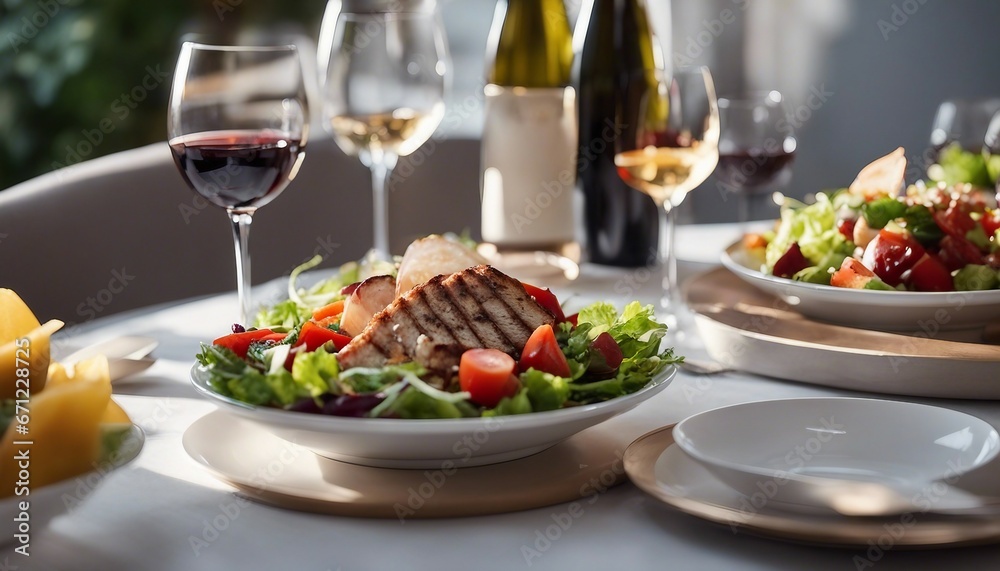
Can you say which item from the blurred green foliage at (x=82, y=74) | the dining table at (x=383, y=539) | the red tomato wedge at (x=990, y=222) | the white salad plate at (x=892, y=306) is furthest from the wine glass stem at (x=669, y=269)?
the blurred green foliage at (x=82, y=74)

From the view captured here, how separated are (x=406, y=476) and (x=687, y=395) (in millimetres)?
447

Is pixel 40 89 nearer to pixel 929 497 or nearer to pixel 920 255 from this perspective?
pixel 920 255

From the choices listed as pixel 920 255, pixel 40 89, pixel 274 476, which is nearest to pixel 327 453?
pixel 274 476

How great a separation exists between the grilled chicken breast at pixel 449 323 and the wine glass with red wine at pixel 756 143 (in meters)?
1.25

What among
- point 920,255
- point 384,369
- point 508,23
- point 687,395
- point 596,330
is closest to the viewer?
point 384,369

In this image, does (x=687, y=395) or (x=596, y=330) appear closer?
(x=596, y=330)

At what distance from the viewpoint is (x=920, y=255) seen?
4.78 ft

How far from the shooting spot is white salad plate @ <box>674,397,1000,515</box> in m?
0.80

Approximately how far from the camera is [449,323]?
997 millimetres

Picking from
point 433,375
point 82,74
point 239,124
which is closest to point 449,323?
point 433,375

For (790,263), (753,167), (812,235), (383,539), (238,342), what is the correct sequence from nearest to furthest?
(383,539)
(238,342)
(790,263)
(812,235)
(753,167)

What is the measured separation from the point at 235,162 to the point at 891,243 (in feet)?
3.10

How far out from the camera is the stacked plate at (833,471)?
2.52ft

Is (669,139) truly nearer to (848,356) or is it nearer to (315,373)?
(848,356)
